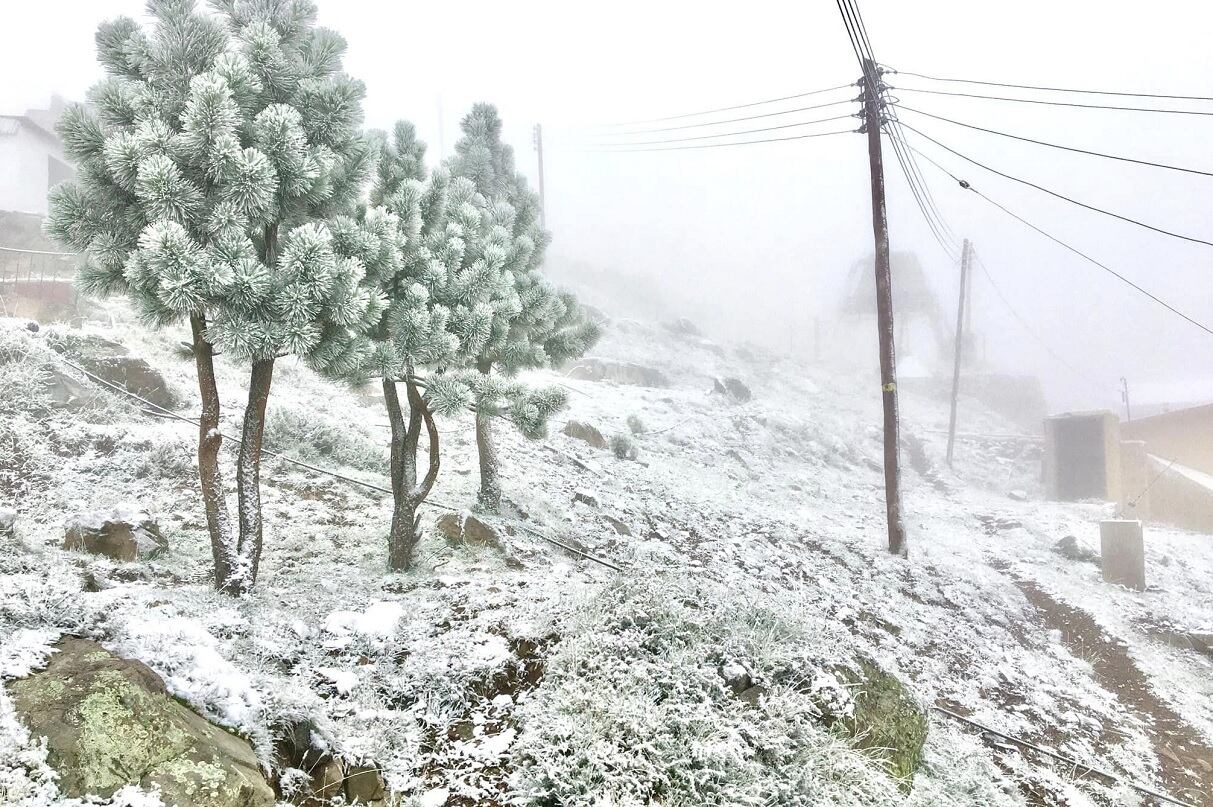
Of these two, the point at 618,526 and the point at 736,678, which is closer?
the point at 736,678

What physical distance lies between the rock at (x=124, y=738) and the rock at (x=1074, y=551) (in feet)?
62.2

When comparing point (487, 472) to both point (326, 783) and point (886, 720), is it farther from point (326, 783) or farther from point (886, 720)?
point (886, 720)

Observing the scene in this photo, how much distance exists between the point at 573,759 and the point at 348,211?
5.72 metres

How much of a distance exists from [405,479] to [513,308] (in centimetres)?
268

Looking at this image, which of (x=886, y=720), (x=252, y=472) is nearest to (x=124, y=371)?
(x=252, y=472)

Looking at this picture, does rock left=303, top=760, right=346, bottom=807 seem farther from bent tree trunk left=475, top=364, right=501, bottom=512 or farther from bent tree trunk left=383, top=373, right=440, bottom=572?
bent tree trunk left=475, top=364, right=501, bottom=512

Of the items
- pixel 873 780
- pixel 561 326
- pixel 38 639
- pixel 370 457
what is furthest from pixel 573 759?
pixel 370 457

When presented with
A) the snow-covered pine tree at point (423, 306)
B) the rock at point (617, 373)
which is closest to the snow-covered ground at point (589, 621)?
the snow-covered pine tree at point (423, 306)

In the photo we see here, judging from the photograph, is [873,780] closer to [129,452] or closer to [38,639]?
[38,639]

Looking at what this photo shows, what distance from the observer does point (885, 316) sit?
1296 centimetres

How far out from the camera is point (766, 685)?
5086 millimetres

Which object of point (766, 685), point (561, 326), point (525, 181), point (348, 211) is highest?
point (525, 181)

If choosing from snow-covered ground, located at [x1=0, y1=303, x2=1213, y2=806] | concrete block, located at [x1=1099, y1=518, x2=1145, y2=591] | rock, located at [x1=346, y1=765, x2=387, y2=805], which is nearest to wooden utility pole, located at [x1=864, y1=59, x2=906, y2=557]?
snow-covered ground, located at [x1=0, y1=303, x2=1213, y2=806]

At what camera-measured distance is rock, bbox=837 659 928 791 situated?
5125 millimetres
